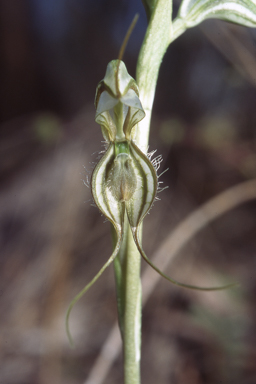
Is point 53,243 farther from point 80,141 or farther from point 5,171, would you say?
point 80,141

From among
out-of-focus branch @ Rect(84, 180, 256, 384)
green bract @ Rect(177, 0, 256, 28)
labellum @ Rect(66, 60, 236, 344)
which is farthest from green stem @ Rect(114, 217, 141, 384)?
out-of-focus branch @ Rect(84, 180, 256, 384)

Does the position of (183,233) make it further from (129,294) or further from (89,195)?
(129,294)

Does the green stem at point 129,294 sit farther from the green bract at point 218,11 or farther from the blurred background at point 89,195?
the blurred background at point 89,195

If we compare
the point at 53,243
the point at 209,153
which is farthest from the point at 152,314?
the point at 209,153

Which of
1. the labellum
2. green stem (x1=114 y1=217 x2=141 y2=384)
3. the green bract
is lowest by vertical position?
green stem (x1=114 y1=217 x2=141 y2=384)

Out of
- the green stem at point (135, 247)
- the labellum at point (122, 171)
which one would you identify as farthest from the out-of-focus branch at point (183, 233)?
the labellum at point (122, 171)

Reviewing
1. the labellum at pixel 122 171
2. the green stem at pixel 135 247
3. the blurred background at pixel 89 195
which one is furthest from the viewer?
the blurred background at pixel 89 195

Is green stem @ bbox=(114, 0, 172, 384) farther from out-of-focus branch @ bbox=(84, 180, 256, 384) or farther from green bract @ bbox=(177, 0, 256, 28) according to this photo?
out-of-focus branch @ bbox=(84, 180, 256, 384)
